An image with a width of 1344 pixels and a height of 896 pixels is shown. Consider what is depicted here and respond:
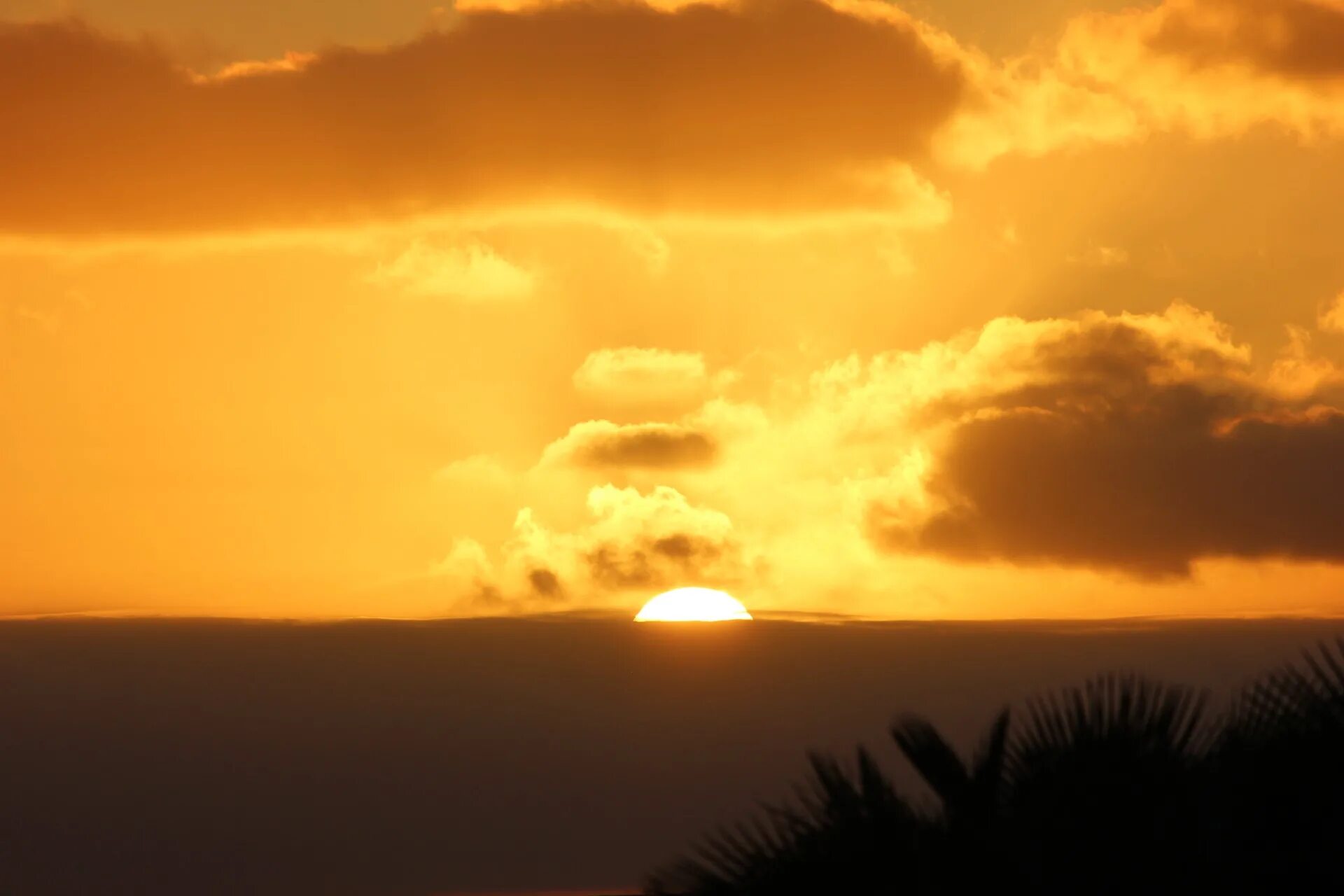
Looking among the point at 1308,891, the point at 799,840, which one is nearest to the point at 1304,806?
the point at 1308,891

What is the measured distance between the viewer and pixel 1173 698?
1661 centimetres

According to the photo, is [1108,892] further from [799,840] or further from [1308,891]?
[799,840]

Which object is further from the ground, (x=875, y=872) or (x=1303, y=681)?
(x=1303, y=681)

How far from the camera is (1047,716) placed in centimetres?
1661

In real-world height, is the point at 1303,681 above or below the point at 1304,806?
above

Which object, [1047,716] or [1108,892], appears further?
[1047,716]

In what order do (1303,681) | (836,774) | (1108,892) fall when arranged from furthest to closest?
(1303,681) < (836,774) < (1108,892)

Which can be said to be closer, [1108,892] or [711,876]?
[1108,892]

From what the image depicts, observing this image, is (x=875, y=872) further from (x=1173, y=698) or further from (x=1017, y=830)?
(x=1173, y=698)

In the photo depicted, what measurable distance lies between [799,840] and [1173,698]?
363cm

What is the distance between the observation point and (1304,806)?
49.9 ft

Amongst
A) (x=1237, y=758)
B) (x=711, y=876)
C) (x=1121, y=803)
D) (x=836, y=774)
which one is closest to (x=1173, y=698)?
(x=1237, y=758)

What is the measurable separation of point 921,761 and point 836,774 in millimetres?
731

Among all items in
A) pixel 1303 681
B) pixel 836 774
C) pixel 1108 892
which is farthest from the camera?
pixel 1303 681
